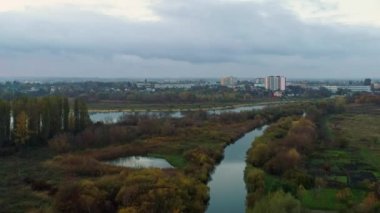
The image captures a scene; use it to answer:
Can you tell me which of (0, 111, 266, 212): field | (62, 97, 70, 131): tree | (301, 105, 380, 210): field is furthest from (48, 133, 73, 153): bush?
(301, 105, 380, 210): field

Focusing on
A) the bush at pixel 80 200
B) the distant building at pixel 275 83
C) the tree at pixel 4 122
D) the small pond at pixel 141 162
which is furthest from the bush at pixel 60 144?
the distant building at pixel 275 83

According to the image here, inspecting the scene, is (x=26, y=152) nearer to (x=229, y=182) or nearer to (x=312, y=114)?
(x=229, y=182)

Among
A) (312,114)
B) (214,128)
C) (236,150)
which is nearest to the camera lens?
(236,150)

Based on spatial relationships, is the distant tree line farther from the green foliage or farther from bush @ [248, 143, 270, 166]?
the green foliage

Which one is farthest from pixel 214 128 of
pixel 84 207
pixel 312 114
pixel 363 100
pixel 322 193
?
pixel 363 100

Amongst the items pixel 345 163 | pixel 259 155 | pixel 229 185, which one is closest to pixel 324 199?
pixel 229 185

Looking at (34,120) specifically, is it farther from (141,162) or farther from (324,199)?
(324,199)

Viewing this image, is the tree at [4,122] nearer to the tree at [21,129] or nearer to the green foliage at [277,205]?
the tree at [21,129]
